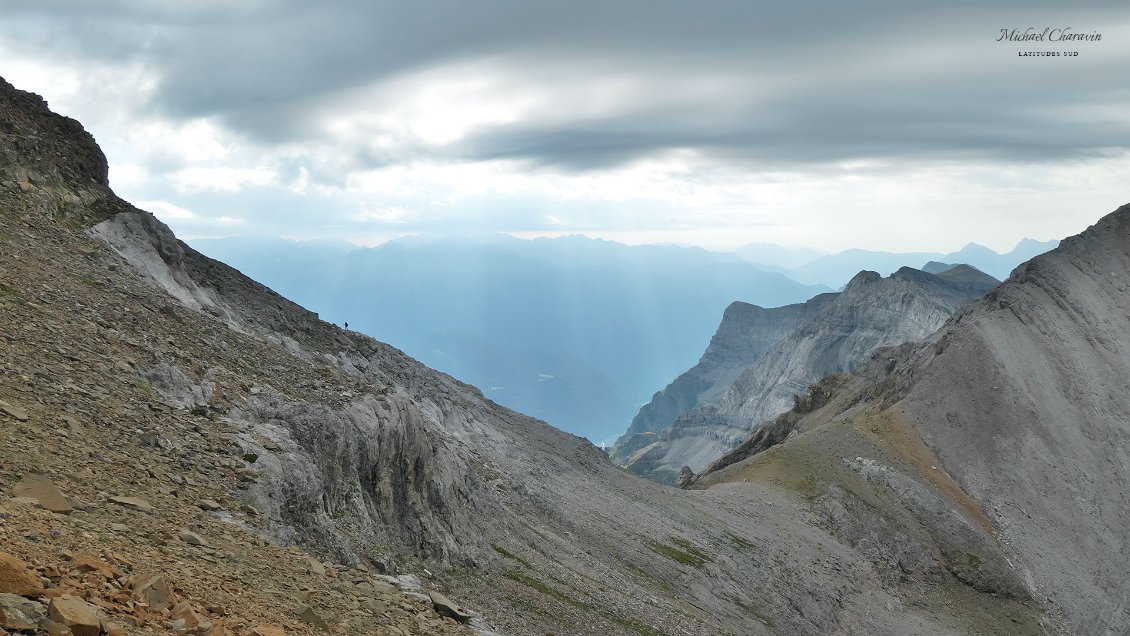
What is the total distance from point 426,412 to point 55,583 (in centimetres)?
4503

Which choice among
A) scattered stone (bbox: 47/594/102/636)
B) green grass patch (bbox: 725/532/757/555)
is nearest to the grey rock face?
green grass patch (bbox: 725/532/757/555)

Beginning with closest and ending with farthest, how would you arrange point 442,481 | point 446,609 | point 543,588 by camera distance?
point 446,609
point 543,588
point 442,481

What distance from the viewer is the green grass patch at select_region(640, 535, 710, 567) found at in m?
56.5

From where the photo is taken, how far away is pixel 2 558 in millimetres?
12125

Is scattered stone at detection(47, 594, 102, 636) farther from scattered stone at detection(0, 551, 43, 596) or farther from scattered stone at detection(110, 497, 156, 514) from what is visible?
scattered stone at detection(110, 497, 156, 514)

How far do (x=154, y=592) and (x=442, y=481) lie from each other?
28590mm

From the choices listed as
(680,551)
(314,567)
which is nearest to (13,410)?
(314,567)

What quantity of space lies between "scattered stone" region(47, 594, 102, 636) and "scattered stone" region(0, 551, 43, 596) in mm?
430

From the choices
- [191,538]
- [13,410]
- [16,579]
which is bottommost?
[191,538]

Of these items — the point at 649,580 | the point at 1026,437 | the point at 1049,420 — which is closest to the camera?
the point at 649,580

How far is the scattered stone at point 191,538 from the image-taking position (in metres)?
19.0

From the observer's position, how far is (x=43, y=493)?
1692cm

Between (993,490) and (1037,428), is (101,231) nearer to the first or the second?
(993,490)

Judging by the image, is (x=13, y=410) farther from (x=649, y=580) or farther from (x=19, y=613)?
(x=649, y=580)
